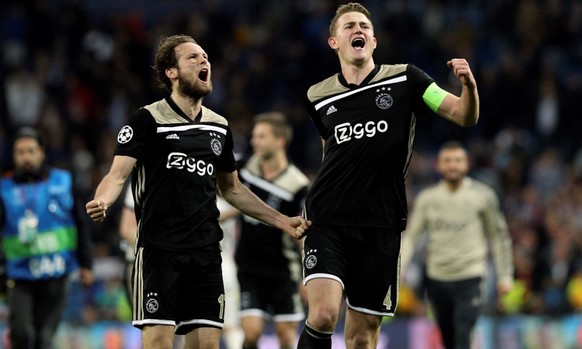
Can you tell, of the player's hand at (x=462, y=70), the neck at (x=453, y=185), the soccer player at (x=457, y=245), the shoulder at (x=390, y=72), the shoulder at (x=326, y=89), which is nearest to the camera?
the player's hand at (x=462, y=70)

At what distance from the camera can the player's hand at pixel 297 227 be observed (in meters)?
8.27

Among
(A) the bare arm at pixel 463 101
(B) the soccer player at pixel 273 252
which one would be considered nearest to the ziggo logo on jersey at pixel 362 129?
(A) the bare arm at pixel 463 101

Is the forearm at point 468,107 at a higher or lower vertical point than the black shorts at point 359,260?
higher

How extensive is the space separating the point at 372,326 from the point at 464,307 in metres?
4.21

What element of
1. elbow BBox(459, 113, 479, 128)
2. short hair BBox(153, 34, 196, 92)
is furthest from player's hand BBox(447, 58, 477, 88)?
short hair BBox(153, 34, 196, 92)

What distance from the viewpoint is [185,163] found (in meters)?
7.90

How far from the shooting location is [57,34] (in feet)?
68.6

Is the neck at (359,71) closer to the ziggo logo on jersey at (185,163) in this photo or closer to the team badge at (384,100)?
the team badge at (384,100)

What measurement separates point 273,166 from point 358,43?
10.9ft

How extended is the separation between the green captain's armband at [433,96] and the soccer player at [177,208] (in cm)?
144

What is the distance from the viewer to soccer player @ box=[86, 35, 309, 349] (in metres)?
7.81

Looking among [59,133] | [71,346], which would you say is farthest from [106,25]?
[71,346]

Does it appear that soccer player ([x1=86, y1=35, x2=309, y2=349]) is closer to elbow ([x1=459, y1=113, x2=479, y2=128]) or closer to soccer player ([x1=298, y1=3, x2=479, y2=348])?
soccer player ([x1=298, y1=3, x2=479, y2=348])

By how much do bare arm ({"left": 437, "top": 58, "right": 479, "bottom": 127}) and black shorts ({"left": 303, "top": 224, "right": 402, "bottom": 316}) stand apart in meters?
0.97
